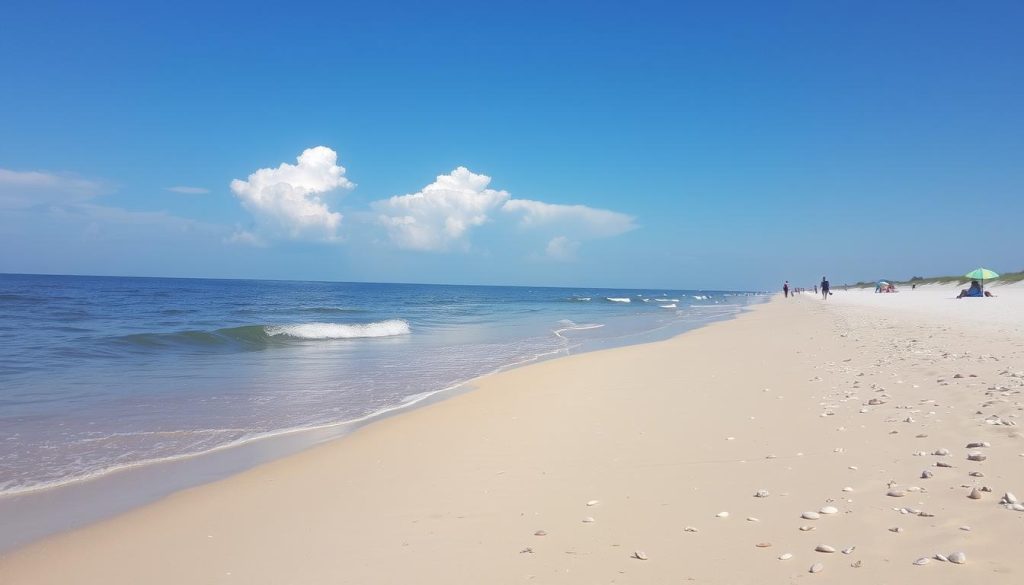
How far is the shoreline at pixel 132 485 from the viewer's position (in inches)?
196

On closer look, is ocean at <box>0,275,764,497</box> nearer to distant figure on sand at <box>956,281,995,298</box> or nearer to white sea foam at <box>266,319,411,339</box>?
white sea foam at <box>266,319,411,339</box>

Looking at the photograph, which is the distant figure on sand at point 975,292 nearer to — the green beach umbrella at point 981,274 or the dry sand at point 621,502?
the green beach umbrella at point 981,274

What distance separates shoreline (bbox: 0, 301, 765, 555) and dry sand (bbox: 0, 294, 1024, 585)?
1.00ft

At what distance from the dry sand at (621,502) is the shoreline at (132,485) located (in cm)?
31

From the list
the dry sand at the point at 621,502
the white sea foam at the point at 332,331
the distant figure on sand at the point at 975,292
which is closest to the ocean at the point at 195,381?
the white sea foam at the point at 332,331

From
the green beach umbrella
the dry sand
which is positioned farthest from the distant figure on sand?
the dry sand

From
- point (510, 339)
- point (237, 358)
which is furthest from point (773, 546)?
point (510, 339)

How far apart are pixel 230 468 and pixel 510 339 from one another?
1679 centimetres

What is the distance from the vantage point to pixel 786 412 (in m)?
7.44

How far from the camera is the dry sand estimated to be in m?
3.60

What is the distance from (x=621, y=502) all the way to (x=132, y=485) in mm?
4996

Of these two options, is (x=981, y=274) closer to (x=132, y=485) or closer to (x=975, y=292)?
(x=975, y=292)

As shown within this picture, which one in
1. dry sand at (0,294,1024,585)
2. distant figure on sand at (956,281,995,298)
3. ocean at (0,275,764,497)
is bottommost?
ocean at (0,275,764,497)

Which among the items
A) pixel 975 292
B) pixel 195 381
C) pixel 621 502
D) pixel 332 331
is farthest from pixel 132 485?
pixel 975 292
